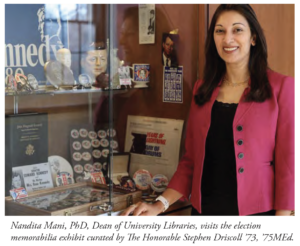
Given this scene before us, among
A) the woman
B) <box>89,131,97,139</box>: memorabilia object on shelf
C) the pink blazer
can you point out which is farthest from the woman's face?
<box>89,131,97,139</box>: memorabilia object on shelf

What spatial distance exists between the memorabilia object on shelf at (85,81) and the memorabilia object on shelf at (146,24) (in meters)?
0.52

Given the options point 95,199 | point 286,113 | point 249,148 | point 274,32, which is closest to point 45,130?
point 95,199

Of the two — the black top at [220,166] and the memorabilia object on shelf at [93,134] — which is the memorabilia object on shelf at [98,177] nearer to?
→ the memorabilia object on shelf at [93,134]

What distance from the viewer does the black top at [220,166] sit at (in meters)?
2.16

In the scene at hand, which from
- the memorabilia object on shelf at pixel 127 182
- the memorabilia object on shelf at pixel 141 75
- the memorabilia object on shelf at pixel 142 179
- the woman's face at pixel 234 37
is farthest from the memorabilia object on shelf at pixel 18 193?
the woman's face at pixel 234 37

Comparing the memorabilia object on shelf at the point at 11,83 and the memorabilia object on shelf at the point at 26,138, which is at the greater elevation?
the memorabilia object on shelf at the point at 11,83

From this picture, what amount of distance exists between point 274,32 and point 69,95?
114 cm

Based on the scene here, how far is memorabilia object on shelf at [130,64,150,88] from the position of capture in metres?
2.71

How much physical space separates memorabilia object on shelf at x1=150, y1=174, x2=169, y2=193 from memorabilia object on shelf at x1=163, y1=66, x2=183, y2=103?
42 centimetres

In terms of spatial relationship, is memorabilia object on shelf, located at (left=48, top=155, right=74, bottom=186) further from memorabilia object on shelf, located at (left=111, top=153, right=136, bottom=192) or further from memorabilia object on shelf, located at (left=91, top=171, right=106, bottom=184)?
memorabilia object on shelf, located at (left=111, top=153, right=136, bottom=192)

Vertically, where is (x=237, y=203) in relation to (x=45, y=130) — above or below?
below

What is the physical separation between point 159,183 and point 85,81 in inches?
27.6

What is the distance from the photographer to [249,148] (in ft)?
6.93
